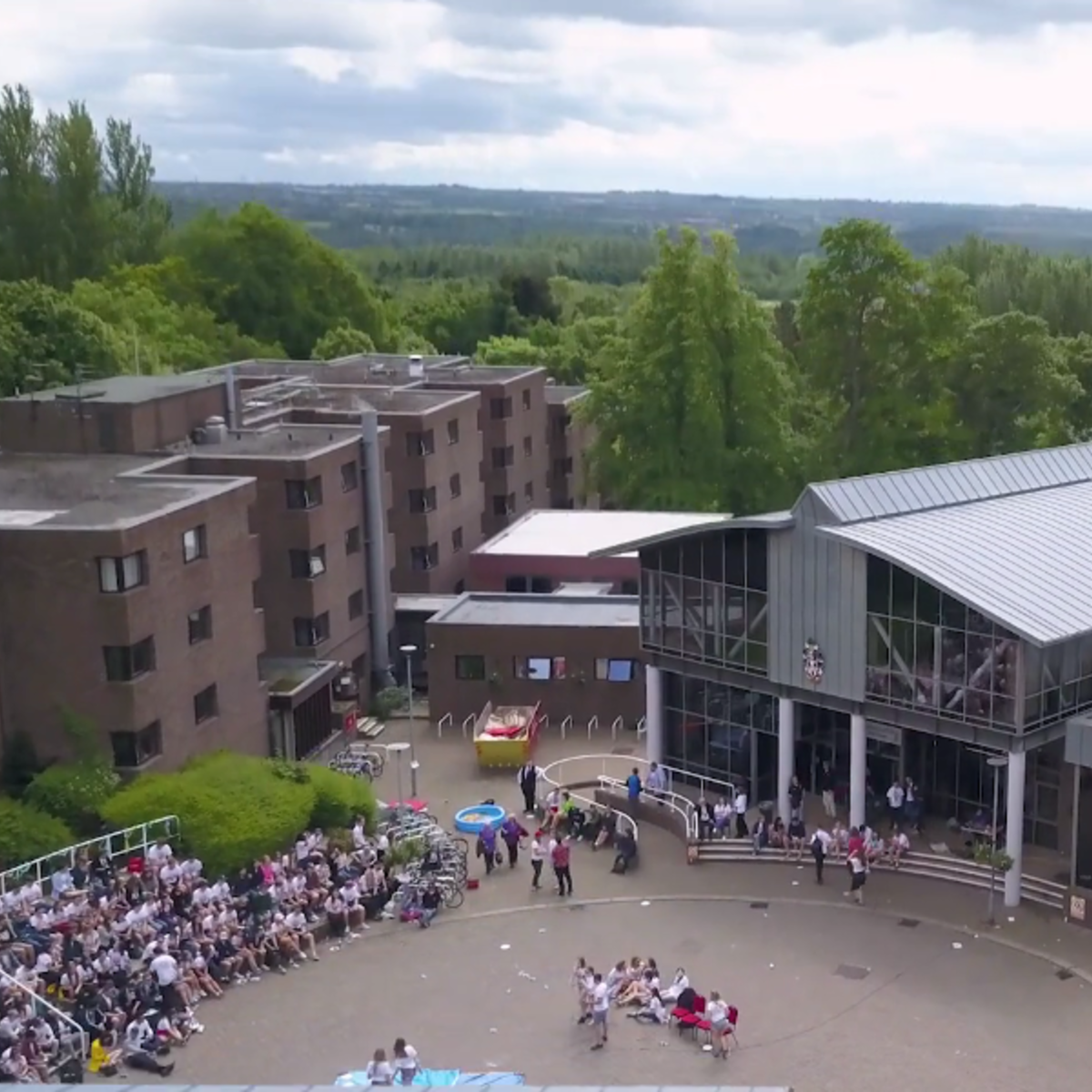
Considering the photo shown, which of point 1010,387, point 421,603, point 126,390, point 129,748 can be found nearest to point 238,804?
point 129,748

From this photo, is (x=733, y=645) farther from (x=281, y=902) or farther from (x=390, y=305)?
(x=390, y=305)

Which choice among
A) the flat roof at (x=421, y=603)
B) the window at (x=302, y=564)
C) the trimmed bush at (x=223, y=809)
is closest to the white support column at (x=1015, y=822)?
the trimmed bush at (x=223, y=809)

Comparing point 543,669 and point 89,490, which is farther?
point 543,669

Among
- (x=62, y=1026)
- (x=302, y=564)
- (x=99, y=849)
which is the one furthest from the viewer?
(x=302, y=564)

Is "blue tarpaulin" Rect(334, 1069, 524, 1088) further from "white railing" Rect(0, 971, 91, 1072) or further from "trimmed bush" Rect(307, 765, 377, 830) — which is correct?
"trimmed bush" Rect(307, 765, 377, 830)

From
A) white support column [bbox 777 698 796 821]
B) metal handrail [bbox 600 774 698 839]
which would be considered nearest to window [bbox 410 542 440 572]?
metal handrail [bbox 600 774 698 839]

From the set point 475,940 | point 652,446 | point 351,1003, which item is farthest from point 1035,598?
point 652,446

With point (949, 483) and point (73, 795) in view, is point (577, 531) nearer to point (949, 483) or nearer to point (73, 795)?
point (949, 483)
